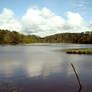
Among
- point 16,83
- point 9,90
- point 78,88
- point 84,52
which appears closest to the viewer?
point 9,90

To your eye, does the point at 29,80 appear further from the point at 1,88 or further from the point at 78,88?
the point at 78,88

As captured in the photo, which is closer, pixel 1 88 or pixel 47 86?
pixel 1 88

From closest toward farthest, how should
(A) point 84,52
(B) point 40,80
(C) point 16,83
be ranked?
(C) point 16,83 < (B) point 40,80 < (A) point 84,52

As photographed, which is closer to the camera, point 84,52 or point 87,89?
point 87,89

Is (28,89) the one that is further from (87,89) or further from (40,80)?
(87,89)

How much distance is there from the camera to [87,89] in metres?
18.5

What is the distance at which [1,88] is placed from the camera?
18.3 meters

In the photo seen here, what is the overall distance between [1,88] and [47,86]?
5936 millimetres

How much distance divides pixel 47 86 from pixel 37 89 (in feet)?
5.66

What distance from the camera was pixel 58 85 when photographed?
792 inches

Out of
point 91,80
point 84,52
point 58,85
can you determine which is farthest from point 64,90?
point 84,52

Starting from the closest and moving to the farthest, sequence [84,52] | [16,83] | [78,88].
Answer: [78,88] → [16,83] → [84,52]

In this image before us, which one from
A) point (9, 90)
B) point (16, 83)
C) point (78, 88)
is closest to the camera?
point (9, 90)

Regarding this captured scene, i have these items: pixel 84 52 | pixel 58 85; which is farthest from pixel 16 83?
pixel 84 52
